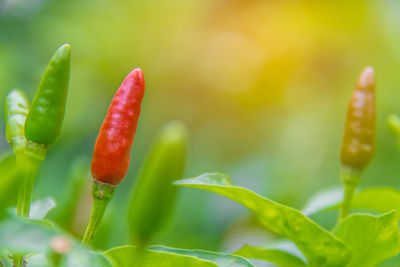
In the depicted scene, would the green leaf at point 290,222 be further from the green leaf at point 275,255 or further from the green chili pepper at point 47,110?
the green chili pepper at point 47,110

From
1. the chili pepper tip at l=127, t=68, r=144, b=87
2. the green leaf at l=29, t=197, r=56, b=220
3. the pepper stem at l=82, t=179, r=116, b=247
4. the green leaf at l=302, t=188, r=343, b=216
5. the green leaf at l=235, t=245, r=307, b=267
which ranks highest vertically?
the chili pepper tip at l=127, t=68, r=144, b=87

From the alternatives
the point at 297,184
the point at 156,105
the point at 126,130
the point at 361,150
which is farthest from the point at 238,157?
the point at 126,130

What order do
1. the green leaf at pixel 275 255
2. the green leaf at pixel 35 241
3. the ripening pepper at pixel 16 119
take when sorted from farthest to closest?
1. the green leaf at pixel 275 255
2. the ripening pepper at pixel 16 119
3. the green leaf at pixel 35 241

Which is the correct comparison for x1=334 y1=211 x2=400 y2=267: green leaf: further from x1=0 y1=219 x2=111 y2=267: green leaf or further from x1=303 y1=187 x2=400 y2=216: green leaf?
x1=0 y1=219 x2=111 y2=267: green leaf

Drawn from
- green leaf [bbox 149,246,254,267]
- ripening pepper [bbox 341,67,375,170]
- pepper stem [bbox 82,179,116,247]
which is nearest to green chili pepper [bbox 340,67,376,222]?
ripening pepper [bbox 341,67,375,170]

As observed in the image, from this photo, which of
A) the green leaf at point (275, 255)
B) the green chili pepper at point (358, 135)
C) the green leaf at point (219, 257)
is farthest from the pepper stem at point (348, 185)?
the green leaf at point (219, 257)

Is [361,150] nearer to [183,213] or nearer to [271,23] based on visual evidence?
[183,213]
